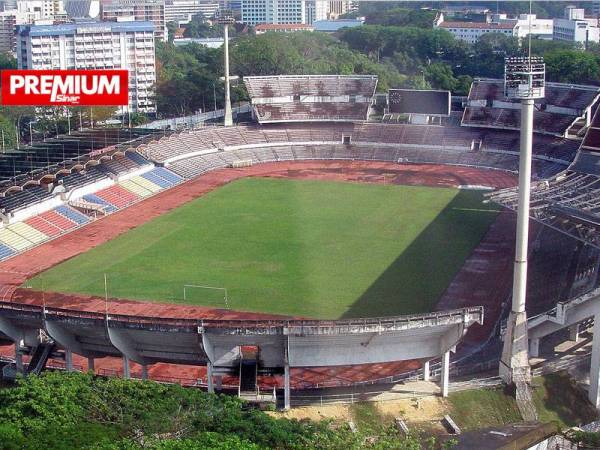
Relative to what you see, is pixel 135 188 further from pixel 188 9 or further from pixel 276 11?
pixel 188 9

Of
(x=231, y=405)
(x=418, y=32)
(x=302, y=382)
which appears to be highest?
(x=418, y=32)

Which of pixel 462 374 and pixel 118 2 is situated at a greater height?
pixel 118 2

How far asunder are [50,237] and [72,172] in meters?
4.72

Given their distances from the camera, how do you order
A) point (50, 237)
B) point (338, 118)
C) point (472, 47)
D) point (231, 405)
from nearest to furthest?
point (231, 405), point (50, 237), point (338, 118), point (472, 47)

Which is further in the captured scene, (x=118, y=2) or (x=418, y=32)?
(x=118, y=2)

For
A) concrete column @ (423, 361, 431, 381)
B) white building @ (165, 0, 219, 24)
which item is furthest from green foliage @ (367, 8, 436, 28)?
concrete column @ (423, 361, 431, 381)

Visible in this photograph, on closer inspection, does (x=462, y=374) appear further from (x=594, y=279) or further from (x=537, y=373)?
(x=594, y=279)

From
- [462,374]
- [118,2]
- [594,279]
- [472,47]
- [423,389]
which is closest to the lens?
[423,389]

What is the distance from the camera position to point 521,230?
19.1 m

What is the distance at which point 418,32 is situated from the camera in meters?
74.2

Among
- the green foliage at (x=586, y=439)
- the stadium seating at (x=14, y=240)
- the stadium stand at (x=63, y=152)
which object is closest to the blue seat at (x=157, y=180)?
the stadium stand at (x=63, y=152)

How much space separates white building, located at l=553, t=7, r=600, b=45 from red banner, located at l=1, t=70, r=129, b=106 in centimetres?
5678

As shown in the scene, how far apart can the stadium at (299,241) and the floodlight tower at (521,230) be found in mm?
951

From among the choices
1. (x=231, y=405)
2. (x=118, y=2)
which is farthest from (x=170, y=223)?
(x=118, y=2)
